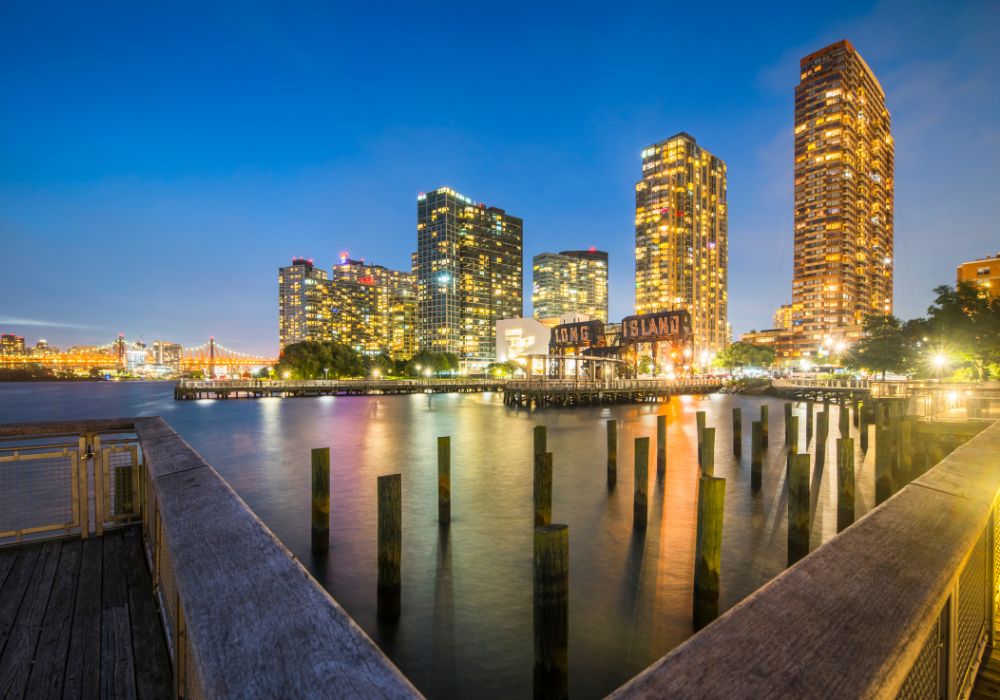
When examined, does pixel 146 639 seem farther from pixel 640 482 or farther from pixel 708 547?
A: pixel 640 482

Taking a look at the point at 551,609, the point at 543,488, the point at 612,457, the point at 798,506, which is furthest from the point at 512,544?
the point at 551,609

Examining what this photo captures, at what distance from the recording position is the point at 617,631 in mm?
7918

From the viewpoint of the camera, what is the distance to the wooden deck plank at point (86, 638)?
3494 millimetres

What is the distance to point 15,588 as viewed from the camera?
15.4 feet

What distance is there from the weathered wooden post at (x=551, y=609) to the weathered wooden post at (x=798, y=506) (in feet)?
19.9

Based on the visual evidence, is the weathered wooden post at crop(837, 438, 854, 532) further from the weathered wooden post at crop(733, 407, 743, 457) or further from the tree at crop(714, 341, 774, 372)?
the tree at crop(714, 341, 774, 372)

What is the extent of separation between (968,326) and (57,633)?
174 feet

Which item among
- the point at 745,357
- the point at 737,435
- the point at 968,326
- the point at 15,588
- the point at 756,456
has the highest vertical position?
the point at 968,326

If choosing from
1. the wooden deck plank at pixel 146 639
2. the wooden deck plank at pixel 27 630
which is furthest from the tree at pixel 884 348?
the wooden deck plank at pixel 27 630

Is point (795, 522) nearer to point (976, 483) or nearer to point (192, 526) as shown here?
point (976, 483)

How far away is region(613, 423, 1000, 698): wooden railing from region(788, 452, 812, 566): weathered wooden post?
6540mm

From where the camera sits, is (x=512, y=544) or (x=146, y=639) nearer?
(x=146, y=639)

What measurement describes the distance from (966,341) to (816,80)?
174 metres

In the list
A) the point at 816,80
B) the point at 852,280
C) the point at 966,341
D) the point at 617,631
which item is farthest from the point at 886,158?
the point at 617,631
